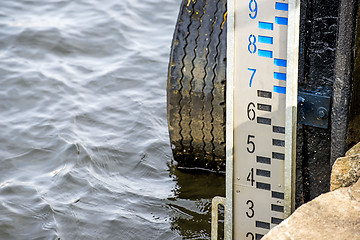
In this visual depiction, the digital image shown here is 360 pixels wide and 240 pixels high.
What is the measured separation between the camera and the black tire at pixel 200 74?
3.91 metres

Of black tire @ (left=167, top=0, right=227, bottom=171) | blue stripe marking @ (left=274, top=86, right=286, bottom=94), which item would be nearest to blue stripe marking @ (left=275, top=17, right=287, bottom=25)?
blue stripe marking @ (left=274, top=86, right=286, bottom=94)

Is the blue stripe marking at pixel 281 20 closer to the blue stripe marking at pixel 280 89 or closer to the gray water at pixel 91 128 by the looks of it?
the blue stripe marking at pixel 280 89

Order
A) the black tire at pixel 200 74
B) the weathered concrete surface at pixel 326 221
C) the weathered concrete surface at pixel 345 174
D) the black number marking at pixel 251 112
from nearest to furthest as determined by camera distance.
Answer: the weathered concrete surface at pixel 326 221
the weathered concrete surface at pixel 345 174
the black number marking at pixel 251 112
the black tire at pixel 200 74

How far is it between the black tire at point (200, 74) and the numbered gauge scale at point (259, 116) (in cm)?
126

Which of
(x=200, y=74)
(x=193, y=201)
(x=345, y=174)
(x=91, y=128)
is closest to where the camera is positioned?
(x=345, y=174)

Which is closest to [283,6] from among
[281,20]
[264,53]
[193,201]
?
[281,20]

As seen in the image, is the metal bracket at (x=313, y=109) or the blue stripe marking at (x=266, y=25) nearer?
the blue stripe marking at (x=266, y=25)

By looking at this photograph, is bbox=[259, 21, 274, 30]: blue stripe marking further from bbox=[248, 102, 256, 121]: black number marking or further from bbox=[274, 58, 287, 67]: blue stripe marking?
bbox=[248, 102, 256, 121]: black number marking

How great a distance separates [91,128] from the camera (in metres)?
5.07

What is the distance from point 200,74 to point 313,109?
50.0 inches

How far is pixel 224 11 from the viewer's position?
3.94m

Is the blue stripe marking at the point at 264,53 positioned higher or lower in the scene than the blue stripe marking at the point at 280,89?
higher

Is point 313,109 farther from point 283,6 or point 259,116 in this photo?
point 283,6

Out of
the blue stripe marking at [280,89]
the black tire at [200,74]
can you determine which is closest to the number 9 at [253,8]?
the blue stripe marking at [280,89]
